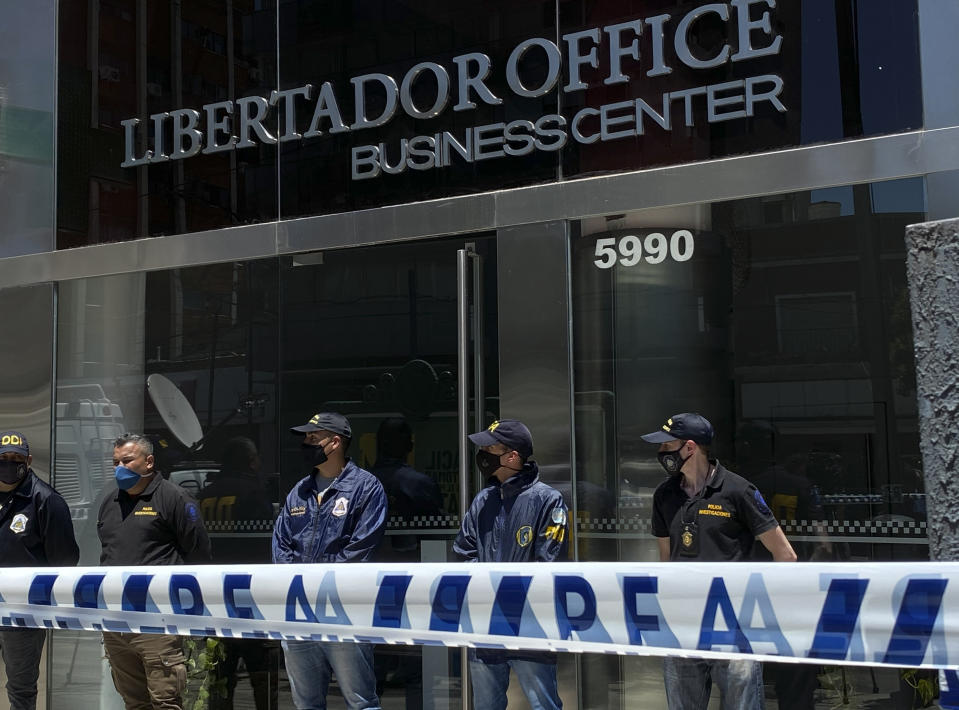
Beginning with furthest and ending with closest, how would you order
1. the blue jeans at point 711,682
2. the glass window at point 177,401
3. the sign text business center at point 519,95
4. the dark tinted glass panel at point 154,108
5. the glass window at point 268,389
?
the dark tinted glass panel at point 154,108, the glass window at point 177,401, the glass window at point 268,389, the sign text business center at point 519,95, the blue jeans at point 711,682

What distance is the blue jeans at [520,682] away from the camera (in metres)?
5.59

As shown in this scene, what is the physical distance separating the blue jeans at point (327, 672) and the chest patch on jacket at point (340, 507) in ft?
2.11

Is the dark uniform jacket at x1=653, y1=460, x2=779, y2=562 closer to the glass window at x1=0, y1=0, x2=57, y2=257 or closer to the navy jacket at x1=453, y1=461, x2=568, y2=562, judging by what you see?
the navy jacket at x1=453, y1=461, x2=568, y2=562

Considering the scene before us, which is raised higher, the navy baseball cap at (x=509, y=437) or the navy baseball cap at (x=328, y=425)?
the navy baseball cap at (x=328, y=425)

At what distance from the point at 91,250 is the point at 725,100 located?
477 centimetres

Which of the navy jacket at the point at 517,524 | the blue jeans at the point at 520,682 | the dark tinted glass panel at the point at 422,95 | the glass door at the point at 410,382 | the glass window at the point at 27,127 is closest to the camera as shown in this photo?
the blue jeans at the point at 520,682

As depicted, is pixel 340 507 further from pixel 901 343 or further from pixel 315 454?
pixel 901 343

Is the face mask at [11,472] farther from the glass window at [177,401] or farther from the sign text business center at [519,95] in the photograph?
the sign text business center at [519,95]

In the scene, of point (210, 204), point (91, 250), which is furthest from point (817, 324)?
point (91, 250)

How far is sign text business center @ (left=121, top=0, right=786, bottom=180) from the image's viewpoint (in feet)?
21.2

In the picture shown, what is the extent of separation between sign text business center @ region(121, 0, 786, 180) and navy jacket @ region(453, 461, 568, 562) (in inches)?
85.3

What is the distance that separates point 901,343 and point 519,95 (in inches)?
105

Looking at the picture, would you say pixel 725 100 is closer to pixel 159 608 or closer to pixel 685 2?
pixel 685 2

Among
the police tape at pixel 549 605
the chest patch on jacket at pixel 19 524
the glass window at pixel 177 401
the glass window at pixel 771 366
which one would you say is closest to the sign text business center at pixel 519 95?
the glass window at pixel 771 366
